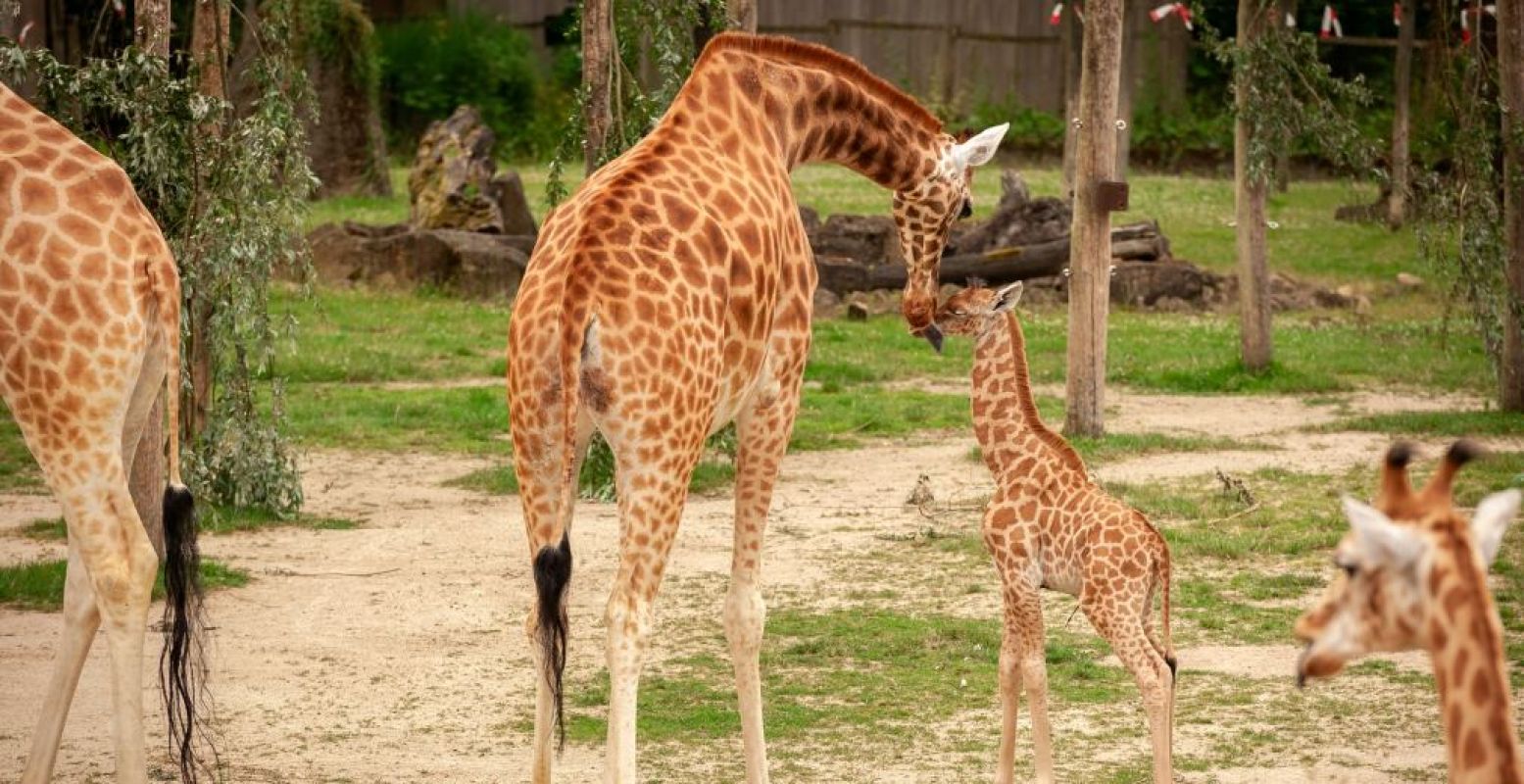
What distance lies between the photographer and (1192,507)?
37.3 ft

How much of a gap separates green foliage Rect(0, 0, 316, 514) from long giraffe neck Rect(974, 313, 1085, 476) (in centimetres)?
442

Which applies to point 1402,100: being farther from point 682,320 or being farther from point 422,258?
point 682,320

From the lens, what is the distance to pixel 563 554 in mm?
6004

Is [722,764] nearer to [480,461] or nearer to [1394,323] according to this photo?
[480,461]

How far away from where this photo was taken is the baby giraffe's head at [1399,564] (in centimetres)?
391

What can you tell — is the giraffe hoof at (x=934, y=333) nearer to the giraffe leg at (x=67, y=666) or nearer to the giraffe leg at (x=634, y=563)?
the giraffe leg at (x=634, y=563)

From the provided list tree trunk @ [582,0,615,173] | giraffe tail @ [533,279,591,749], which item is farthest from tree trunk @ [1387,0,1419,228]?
giraffe tail @ [533,279,591,749]

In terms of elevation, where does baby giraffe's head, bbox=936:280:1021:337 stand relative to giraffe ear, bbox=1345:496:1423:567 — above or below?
below

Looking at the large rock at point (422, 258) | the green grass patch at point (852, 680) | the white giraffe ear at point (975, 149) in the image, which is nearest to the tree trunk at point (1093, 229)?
the green grass patch at point (852, 680)

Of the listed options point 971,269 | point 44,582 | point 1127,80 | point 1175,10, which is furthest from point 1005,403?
point 1127,80

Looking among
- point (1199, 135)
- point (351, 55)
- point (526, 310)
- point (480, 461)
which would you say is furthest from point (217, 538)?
point (1199, 135)

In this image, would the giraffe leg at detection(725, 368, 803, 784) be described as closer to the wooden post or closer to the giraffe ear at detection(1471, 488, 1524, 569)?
the giraffe ear at detection(1471, 488, 1524, 569)

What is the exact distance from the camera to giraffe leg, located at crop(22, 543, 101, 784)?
653cm

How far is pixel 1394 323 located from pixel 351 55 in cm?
1251
